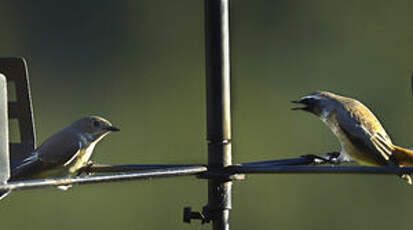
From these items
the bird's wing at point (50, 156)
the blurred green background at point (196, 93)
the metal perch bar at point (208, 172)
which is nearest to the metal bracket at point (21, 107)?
the bird's wing at point (50, 156)

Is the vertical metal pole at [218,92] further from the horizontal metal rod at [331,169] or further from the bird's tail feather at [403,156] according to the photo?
the bird's tail feather at [403,156]

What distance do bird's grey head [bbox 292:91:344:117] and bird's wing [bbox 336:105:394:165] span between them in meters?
0.11

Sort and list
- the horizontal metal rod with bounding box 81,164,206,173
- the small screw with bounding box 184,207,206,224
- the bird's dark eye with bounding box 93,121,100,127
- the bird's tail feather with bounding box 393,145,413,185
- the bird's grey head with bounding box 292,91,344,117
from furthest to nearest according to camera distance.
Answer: the bird's dark eye with bounding box 93,121,100,127 → the bird's grey head with bounding box 292,91,344,117 → the bird's tail feather with bounding box 393,145,413,185 → the horizontal metal rod with bounding box 81,164,206,173 → the small screw with bounding box 184,207,206,224

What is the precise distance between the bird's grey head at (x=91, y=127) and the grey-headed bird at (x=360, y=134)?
77 centimetres

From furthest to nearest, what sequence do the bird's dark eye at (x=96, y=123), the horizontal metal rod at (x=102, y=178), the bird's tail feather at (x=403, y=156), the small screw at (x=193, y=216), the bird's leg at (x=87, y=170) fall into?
the bird's dark eye at (x=96, y=123) → the bird's tail feather at (x=403, y=156) → the bird's leg at (x=87, y=170) → the small screw at (x=193, y=216) → the horizontal metal rod at (x=102, y=178)

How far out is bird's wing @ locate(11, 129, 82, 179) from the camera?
11.5 ft

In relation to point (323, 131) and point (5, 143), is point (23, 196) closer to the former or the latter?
point (323, 131)

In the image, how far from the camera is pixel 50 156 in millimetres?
3887

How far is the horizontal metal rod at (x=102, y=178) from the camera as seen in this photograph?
2.50 m

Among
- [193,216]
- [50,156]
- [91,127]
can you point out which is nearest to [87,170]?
[50,156]

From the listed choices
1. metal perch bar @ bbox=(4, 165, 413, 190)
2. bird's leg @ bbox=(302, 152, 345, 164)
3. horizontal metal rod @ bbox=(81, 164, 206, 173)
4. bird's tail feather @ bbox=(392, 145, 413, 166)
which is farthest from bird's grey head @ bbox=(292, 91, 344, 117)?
metal perch bar @ bbox=(4, 165, 413, 190)

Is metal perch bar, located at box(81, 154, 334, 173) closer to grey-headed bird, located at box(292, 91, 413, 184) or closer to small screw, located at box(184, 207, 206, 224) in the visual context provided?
small screw, located at box(184, 207, 206, 224)

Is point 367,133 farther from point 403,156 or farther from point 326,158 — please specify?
point 326,158

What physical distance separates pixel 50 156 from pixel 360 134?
0.98 meters
